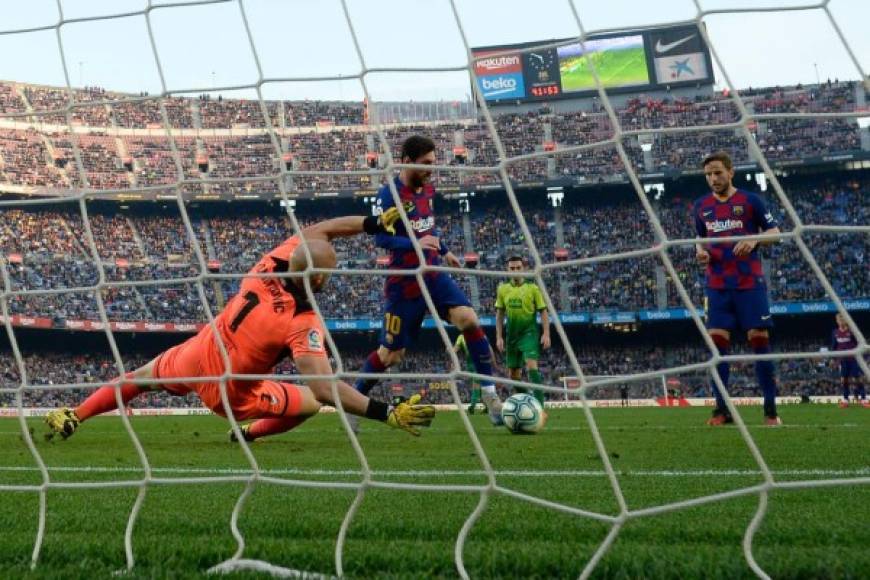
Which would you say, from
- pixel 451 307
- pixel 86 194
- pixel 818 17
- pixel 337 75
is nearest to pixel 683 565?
pixel 818 17

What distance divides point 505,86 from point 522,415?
2685cm

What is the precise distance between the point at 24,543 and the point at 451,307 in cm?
459

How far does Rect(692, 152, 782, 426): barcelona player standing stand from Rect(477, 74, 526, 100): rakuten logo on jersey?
2554 cm

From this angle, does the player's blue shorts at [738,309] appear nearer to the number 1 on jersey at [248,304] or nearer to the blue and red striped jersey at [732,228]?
the blue and red striped jersey at [732,228]

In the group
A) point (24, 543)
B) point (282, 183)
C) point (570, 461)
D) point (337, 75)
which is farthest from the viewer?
point (570, 461)

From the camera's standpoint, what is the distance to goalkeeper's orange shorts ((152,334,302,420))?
4664 mm

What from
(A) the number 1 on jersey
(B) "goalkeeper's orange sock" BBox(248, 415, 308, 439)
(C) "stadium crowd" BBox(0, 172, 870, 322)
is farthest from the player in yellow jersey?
(C) "stadium crowd" BBox(0, 172, 870, 322)

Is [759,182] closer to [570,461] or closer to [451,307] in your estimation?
[451,307]

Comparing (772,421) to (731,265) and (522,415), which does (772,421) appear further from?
(522,415)

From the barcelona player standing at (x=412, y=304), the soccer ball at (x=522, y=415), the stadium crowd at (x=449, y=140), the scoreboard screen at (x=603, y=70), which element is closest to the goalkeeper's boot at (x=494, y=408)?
the barcelona player standing at (x=412, y=304)

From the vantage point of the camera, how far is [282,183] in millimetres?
2811

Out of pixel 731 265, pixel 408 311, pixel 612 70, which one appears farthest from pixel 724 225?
pixel 612 70

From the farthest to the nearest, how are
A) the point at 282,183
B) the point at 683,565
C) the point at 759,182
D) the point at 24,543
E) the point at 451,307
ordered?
the point at 759,182 < the point at 451,307 < the point at 282,183 < the point at 24,543 < the point at 683,565

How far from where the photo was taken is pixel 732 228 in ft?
20.9
